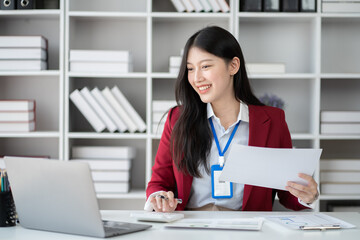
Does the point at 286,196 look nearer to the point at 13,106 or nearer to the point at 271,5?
the point at 271,5

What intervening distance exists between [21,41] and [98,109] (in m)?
0.65

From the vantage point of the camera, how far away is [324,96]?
10.9 ft

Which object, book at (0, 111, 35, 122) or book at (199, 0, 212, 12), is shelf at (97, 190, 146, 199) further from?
book at (199, 0, 212, 12)

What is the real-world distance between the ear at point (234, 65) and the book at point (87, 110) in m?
1.28

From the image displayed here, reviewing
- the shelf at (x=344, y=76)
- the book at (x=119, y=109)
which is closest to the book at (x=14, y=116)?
the book at (x=119, y=109)

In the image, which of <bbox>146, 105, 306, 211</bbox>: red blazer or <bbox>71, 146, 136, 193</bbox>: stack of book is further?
<bbox>71, 146, 136, 193</bbox>: stack of book

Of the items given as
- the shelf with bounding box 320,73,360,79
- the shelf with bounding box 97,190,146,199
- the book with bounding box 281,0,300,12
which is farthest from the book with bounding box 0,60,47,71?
the shelf with bounding box 320,73,360,79

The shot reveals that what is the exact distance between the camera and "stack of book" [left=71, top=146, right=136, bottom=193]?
3.02 metres

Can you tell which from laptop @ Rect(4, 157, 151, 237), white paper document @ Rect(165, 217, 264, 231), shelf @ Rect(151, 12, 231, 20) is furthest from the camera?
shelf @ Rect(151, 12, 231, 20)


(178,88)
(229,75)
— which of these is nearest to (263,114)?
(229,75)

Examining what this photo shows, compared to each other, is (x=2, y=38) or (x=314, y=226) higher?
(x=2, y=38)

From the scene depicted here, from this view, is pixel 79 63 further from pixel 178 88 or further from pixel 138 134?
pixel 178 88

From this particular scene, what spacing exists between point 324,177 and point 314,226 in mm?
1676

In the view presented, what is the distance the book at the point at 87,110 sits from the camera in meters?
3.03
